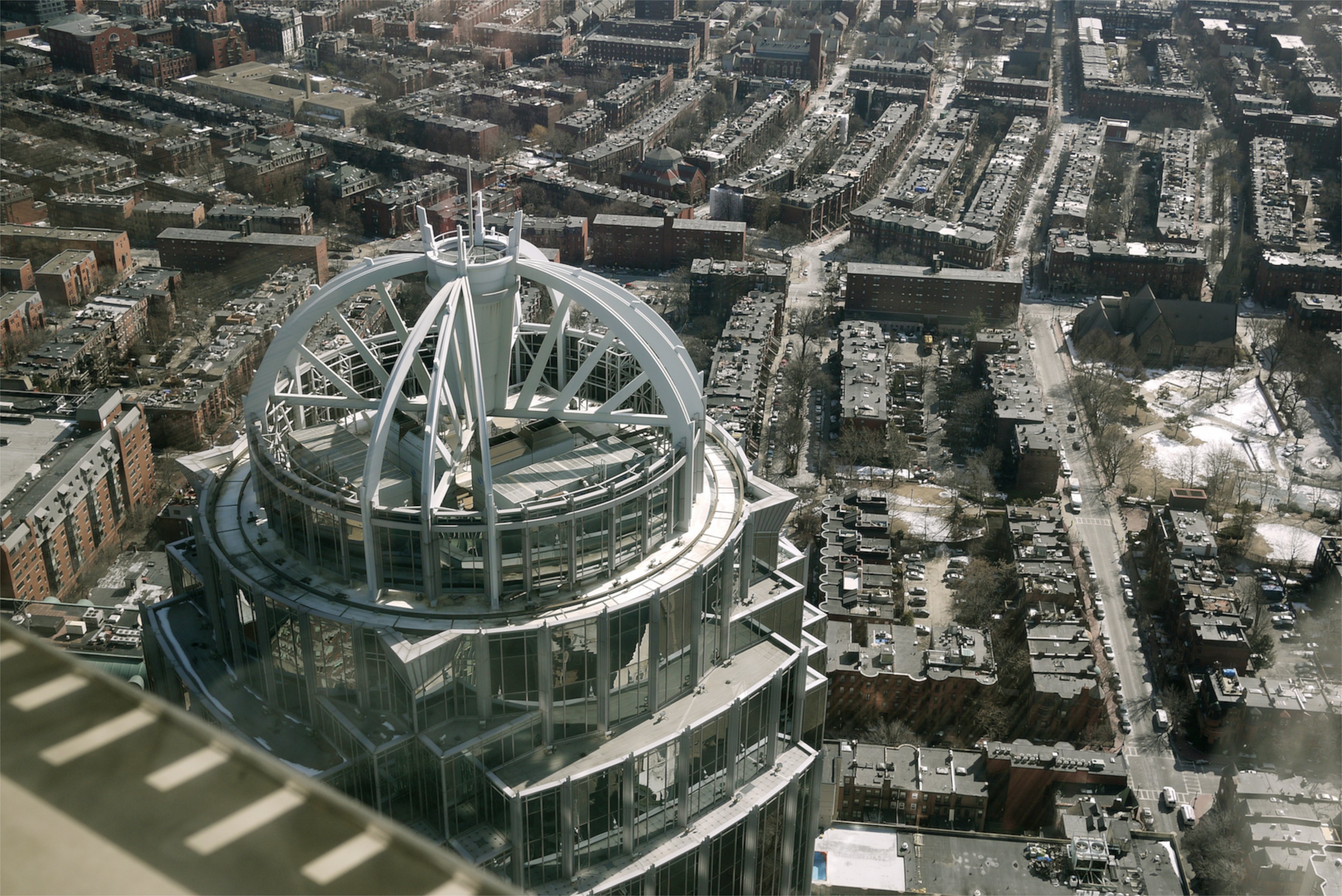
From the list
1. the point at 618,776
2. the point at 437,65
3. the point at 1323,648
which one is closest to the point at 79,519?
the point at 618,776

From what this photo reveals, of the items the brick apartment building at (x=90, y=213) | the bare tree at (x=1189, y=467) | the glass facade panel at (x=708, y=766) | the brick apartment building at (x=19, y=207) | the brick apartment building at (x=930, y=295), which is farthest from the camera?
the brick apartment building at (x=90, y=213)

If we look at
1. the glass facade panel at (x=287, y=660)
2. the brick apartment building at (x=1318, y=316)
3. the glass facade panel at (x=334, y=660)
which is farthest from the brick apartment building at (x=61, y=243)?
the brick apartment building at (x=1318, y=316)

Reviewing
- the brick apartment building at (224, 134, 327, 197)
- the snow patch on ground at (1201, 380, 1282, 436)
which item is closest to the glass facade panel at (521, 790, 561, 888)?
the snow patch on ground at (1201, 380, 1282, 436)

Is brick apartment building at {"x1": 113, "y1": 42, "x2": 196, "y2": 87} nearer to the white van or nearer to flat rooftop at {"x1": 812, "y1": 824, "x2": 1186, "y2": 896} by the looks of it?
flat rooftop at {"x1": 812, "y1": 824, "x2": 1186, "y2": 896}

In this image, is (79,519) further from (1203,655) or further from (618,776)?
(1203,655)

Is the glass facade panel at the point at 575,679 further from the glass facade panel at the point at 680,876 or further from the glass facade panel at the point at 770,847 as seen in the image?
the glass facade panel at the point at 770,847

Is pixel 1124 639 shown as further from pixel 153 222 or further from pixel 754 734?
pixel 153 222
